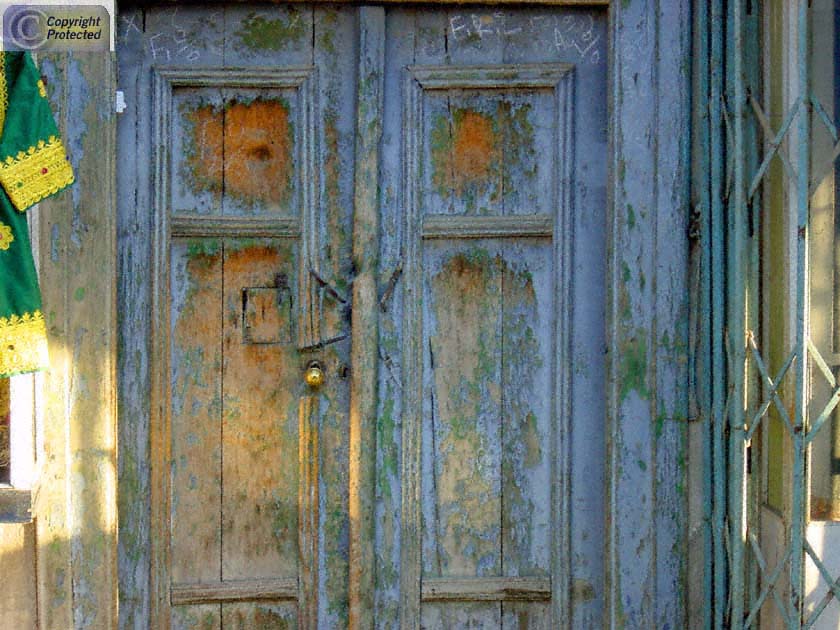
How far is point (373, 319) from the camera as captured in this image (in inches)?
129

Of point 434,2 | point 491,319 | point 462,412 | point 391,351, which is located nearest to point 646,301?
point 491,319

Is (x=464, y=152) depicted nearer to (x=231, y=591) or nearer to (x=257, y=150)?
(x=257, y=150)

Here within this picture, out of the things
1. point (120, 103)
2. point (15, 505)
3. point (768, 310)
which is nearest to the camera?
point (15, 505)

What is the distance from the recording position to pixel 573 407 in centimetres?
330

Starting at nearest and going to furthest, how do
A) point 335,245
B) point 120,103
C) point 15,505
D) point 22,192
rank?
point 22,192 < point 15,505 < point 120,103 < point 335,245

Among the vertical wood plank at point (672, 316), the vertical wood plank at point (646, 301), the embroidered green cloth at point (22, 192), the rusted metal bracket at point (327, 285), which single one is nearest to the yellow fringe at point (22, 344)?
A: the embroidered green cloth at point (22, 192)

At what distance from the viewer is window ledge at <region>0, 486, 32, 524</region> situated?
2896mm

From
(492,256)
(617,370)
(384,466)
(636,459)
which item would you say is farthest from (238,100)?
(636,459)

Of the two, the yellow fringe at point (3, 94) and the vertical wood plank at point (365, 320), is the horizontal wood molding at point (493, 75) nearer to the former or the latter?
the vertical wood plank at point (365, 320)

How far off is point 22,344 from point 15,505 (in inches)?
18.8

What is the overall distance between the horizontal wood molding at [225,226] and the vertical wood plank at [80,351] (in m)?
0.21

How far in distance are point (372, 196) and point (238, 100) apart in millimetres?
511

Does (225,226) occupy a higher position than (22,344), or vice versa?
A: (225,226)

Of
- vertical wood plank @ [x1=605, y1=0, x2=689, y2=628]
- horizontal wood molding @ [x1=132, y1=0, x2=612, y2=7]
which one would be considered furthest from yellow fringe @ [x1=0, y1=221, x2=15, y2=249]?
vertical wood plank @ [x1=605, y1=0, x2=689, y2=628]
